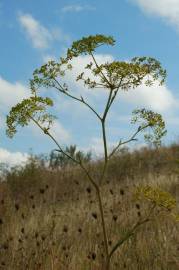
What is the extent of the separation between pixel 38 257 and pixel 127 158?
11.8 m

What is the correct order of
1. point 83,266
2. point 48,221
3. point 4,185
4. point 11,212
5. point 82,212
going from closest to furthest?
point 83,266, point 48,221, point 82,212, point 11,212, point 4,185

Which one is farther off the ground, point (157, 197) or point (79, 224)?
point (79, 224)

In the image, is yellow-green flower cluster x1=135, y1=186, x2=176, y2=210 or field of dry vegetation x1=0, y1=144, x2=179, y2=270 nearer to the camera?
yellow-green flower cluster x1=135, y1=186, x2=176, y2=210

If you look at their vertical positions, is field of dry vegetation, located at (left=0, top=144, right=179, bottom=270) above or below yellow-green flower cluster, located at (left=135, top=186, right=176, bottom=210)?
above

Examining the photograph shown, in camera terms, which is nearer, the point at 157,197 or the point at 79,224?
the point at 157,197

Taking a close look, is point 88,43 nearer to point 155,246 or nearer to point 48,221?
point 155,246

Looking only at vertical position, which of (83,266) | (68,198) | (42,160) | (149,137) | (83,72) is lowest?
(83,266)

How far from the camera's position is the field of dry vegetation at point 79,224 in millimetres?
6539

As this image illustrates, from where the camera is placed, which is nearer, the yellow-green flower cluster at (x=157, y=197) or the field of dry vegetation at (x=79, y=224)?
the yellow-green flower cluster at (x=157, y=197)

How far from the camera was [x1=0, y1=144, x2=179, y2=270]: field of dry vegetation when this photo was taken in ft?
21.5

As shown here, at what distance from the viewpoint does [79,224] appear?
378 inches

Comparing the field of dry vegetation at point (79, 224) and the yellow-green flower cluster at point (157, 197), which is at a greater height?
the field of dry vegetation at point (79, 224)

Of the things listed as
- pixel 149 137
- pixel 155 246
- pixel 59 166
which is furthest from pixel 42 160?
pixel 149 137

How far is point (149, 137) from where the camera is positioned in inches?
150
